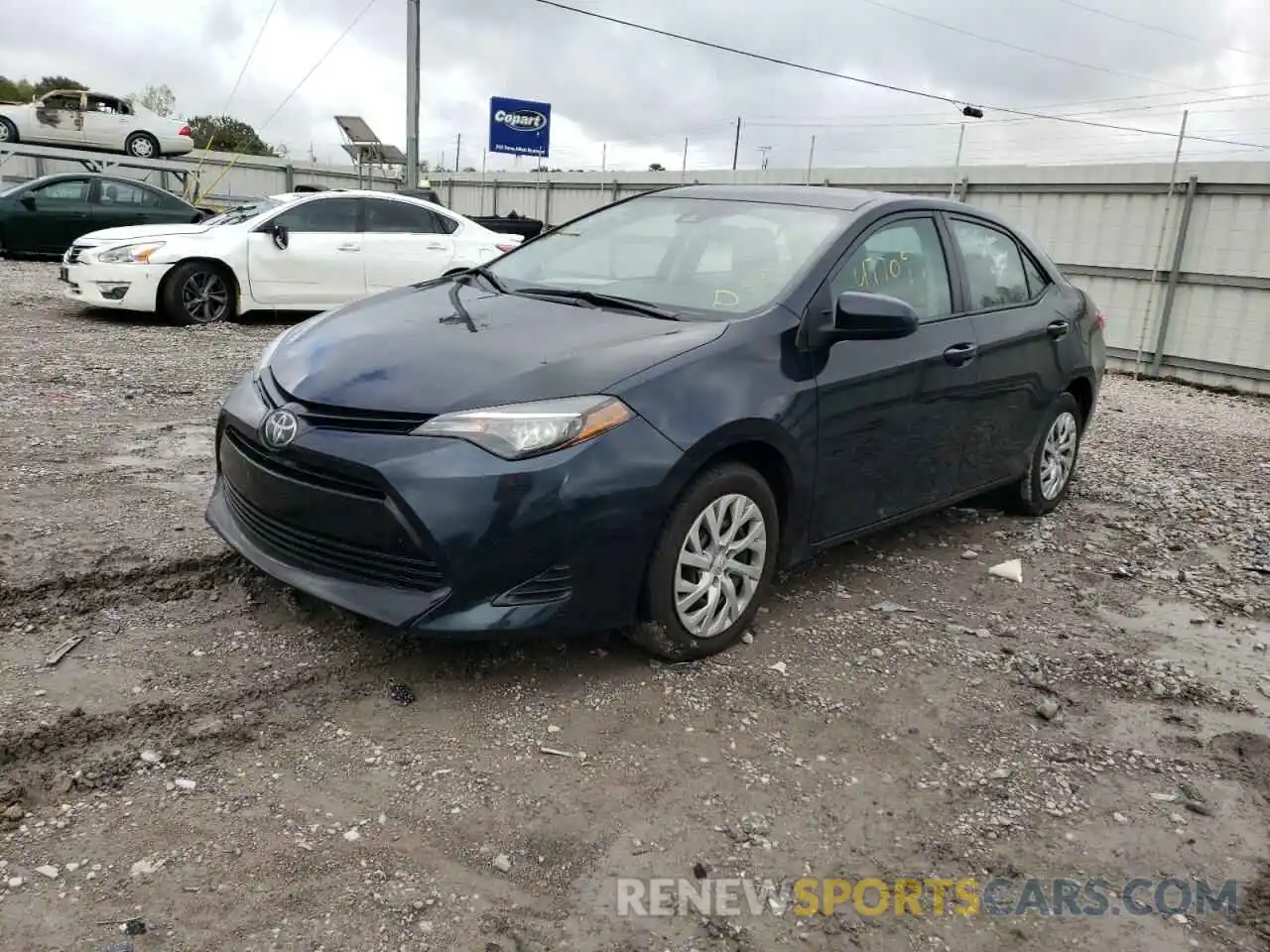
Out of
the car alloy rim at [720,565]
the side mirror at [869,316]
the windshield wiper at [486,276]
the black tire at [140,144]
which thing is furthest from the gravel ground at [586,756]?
the black tire at [140,144]

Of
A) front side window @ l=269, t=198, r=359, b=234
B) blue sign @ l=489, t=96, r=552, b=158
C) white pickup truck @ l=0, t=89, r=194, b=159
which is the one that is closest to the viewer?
front side window @ l=269, t=198, r=359, b=234

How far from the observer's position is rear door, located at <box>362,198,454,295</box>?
10.9 meters

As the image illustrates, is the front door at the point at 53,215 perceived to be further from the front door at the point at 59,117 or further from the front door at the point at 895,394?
the front door at the point at 895,394

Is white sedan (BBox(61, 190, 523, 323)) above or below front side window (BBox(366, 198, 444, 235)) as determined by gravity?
below

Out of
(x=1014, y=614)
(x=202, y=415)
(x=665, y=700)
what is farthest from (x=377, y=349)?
(x=202, y=415)

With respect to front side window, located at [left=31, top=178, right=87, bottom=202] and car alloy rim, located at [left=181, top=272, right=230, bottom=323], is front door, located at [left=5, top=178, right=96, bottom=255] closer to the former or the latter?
front side window, located at [left=31, top=178, right=87, bottom=202]

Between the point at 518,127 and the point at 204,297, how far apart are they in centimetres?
1869

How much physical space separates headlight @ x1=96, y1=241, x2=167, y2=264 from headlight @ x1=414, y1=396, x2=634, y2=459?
830 cm

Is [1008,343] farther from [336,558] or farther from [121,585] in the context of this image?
[121,585]

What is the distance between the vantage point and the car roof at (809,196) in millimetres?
4274

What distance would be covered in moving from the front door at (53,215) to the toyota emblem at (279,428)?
14.6 metres

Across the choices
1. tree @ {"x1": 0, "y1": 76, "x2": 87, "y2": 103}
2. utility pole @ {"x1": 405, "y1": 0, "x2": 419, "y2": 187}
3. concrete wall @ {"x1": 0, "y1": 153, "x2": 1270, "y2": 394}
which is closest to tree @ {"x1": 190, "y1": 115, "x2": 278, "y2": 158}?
tree @ {"x1": 0, "y1": 76, "x2": 87, "y2": 103}

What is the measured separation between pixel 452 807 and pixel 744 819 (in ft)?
2.53

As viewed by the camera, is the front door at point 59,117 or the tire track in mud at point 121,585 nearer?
the tire track in mud at point 121,585
